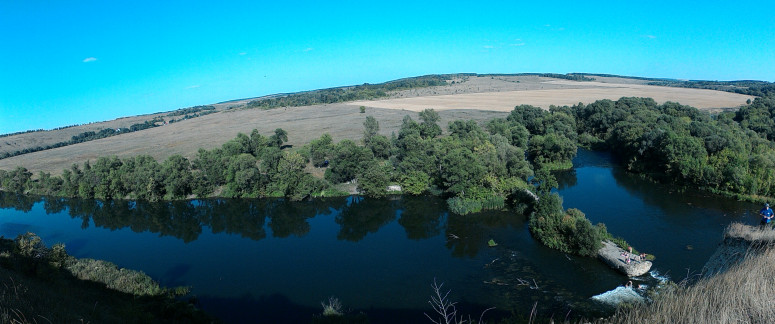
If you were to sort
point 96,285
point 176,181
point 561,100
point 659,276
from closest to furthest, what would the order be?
point 96,285, point 659,276, point 176,181, point 561,100

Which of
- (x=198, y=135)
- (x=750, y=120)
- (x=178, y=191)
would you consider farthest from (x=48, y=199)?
(x=750, y=120)

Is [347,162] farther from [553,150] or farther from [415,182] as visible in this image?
[553,150]

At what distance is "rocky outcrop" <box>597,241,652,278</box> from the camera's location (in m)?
22.8

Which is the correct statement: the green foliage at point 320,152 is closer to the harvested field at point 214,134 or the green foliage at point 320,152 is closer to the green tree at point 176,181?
the green tree at point 176,181

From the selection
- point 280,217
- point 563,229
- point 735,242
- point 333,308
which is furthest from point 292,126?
point 735,242

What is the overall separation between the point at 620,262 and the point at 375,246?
17.2 metres

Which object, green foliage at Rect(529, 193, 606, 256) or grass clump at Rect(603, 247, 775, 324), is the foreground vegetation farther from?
green foliage at Rect(529, 193, 606, 256)

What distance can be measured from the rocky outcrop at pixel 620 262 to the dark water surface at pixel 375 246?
0.62 m

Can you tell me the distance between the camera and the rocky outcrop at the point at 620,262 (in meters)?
22.8

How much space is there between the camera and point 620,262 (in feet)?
77.1

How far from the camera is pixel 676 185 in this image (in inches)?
1583

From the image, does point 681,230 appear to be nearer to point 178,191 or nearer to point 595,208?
point 595,208

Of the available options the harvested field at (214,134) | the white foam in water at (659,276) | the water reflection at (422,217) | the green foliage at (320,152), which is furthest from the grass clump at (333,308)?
the harvested field at (214,134)

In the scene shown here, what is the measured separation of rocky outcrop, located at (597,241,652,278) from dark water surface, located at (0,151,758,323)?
625mm
